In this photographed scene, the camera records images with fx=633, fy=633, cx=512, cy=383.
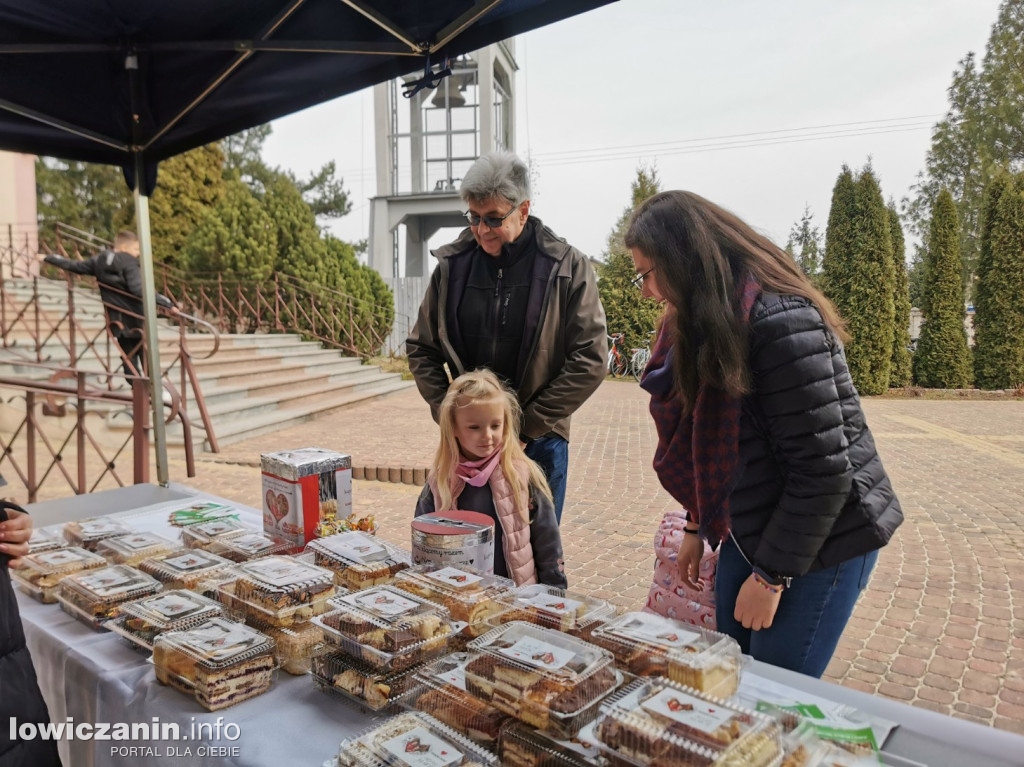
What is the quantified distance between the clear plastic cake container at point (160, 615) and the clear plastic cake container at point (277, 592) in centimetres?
5

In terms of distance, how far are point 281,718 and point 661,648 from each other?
67 centimetres

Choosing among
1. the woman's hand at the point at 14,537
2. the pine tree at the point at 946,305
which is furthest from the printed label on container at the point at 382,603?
the pine tree at the point at 946,305

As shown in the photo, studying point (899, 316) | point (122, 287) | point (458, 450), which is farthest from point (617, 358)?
point (458, 450)

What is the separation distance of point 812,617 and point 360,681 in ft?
3.37

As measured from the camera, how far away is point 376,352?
15727 millimetres

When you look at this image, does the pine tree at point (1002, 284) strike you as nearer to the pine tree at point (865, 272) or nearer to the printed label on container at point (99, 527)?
the pine tree at point (865, 272)

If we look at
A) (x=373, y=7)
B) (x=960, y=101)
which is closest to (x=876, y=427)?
(x=373, y=7)

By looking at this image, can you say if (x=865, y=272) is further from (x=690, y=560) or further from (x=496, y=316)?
(x=690, y=560)

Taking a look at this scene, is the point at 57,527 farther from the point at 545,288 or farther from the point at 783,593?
the point at 783,593

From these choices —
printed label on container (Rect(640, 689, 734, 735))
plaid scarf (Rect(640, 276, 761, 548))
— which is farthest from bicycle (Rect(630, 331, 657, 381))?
printed label on container (Rect(640, 689, 734, 735))

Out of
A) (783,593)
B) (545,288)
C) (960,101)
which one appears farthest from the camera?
(960,101)

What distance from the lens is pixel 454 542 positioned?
1479mm

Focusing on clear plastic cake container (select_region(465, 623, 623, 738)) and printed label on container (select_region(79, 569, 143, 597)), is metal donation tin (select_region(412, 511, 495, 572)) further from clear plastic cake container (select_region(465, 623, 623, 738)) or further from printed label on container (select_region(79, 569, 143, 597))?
printed label on container (select_region(79, 569, 143, 597))

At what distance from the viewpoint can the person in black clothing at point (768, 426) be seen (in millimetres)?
1318
